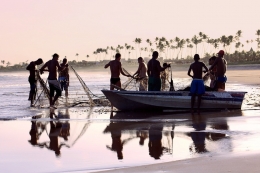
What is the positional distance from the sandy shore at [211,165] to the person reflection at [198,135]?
0.91 m

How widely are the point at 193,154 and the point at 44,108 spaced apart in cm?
964

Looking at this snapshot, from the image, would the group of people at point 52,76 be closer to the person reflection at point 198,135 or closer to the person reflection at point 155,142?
the person reflection at point 198,135

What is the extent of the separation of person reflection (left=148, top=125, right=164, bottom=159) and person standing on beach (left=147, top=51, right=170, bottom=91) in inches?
145

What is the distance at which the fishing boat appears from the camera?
49.4 ft

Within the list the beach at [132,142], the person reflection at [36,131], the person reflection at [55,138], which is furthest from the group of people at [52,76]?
the person reflection at [55,138]

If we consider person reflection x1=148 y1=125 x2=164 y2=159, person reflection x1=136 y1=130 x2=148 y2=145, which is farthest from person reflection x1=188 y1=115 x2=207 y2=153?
person reflection x1=136 y1=130 x2=148 y2=145

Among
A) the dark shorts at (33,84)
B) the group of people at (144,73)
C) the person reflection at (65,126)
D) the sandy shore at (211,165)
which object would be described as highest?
the group of people at (144,73)

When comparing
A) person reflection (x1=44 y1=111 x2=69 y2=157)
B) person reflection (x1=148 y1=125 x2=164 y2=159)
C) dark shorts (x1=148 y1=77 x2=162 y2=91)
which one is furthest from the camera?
dark shorts (x1=148 y1=77 x2=162 y2=91)

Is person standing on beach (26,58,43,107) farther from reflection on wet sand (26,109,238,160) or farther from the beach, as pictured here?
reflection on wet sand (26,109,238,160)

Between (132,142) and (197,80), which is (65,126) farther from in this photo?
(197,80)

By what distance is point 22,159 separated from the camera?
8.48m

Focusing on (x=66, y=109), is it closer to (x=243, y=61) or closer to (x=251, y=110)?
(x=251, y=110)

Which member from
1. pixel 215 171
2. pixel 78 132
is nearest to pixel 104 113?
pixel 78 132

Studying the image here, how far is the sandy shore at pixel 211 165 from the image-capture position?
710 centimetres
